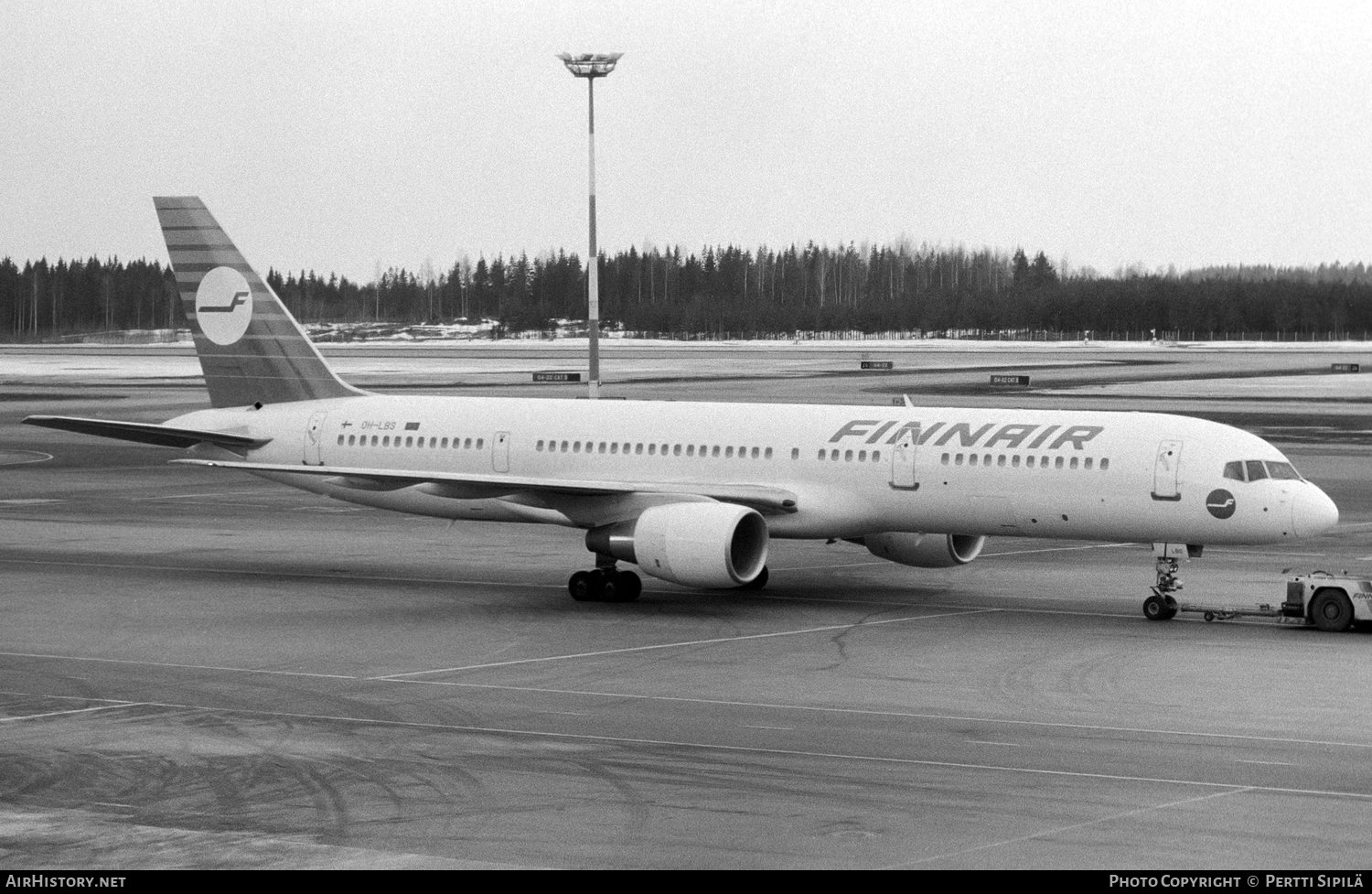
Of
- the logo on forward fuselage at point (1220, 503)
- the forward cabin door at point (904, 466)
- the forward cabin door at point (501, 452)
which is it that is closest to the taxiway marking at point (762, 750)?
the logo on forward fuselage at point (1220, 503)

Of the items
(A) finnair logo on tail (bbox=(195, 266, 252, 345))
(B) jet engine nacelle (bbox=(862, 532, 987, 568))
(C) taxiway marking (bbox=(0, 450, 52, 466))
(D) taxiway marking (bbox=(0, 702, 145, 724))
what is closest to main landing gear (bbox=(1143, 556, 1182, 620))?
(B) jet engine nacelle (bbox=(862, 532, 987, 568))

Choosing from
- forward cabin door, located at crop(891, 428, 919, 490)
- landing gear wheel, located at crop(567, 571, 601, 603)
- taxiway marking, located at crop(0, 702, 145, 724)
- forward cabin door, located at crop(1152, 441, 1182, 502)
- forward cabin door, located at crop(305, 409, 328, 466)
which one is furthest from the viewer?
forward cabin door, located at crop(305, 409, 328, 466)

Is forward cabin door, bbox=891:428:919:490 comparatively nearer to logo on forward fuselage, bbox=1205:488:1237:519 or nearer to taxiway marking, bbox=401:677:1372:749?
logo on forward fuselage, bbox=1205:488:1237:519

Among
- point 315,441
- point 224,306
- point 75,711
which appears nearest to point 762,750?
point 75,711

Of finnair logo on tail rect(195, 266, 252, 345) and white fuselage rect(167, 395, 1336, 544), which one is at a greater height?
finnair logo on tail rect(195, 266, 252, 345)

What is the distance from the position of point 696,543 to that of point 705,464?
3.74 meters

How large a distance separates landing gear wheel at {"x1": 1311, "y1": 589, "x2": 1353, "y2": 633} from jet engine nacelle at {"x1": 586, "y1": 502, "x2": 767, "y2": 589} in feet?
30.2

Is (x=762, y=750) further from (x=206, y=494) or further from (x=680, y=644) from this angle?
(x=206, y=494)

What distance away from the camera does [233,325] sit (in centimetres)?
4003

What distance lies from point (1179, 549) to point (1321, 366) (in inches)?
4217

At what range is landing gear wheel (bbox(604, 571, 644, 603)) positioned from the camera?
33281 millimetres

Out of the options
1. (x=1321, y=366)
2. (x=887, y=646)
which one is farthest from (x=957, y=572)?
(x=1321, y=366)

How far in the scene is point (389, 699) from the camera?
24094mm
